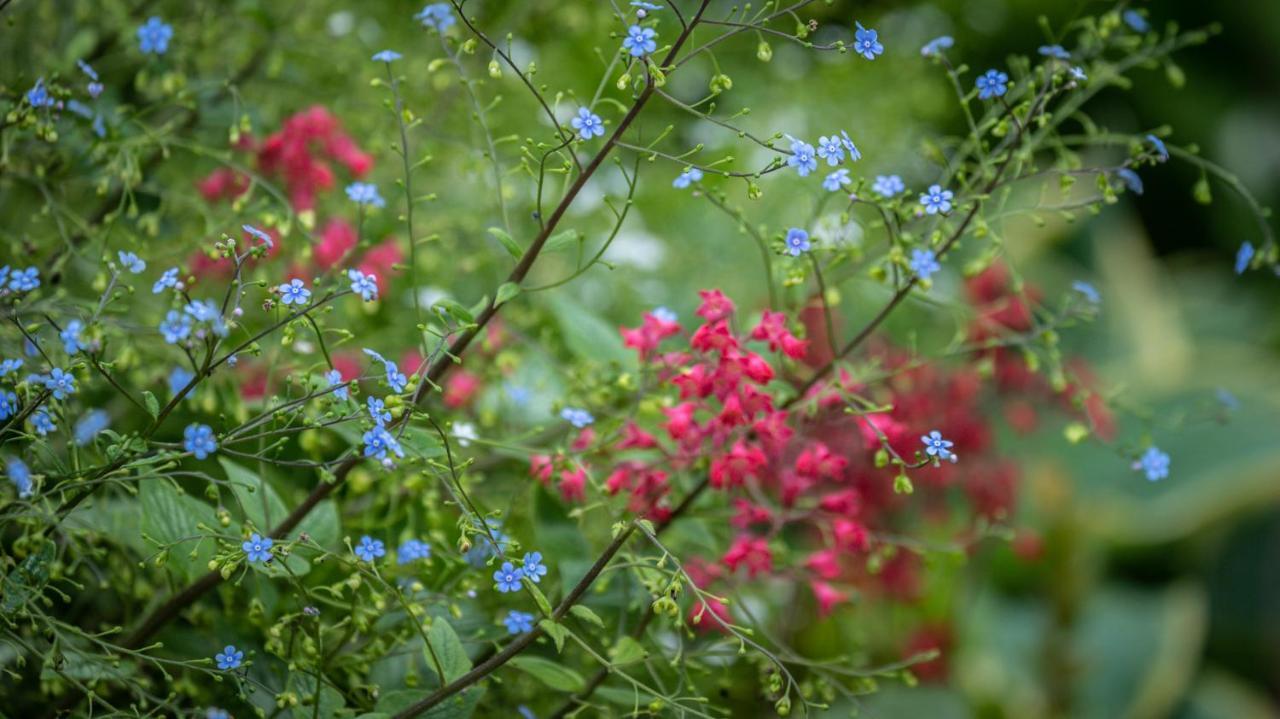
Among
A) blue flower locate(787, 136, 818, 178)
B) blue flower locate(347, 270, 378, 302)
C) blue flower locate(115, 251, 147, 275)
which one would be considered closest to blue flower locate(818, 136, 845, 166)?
blue flower locate(787, 136, 818, 178)

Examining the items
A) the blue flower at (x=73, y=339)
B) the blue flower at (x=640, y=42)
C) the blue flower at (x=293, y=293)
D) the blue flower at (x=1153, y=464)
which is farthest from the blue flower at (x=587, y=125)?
the blue flower at (x=1153, y=464)

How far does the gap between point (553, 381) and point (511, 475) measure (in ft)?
0.32

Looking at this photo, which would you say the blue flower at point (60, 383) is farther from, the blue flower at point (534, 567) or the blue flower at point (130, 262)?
the blue flower at point (534, 567)

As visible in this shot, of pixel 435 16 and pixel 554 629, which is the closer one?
pixel 554 629

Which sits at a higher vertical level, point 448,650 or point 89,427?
point 89,427

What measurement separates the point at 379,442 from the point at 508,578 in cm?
9

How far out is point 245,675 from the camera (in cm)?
56

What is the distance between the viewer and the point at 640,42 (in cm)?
52

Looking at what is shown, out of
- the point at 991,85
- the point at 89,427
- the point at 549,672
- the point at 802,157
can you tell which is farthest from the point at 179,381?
the point at 991,85

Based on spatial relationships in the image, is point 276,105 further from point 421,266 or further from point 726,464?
point 726,464

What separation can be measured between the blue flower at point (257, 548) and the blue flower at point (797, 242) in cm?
29

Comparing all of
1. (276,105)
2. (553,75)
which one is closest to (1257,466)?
(553,75)

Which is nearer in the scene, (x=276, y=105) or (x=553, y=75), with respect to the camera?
(x=276, y=105)

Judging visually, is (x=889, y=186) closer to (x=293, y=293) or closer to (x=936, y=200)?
(x=936, y=200)
